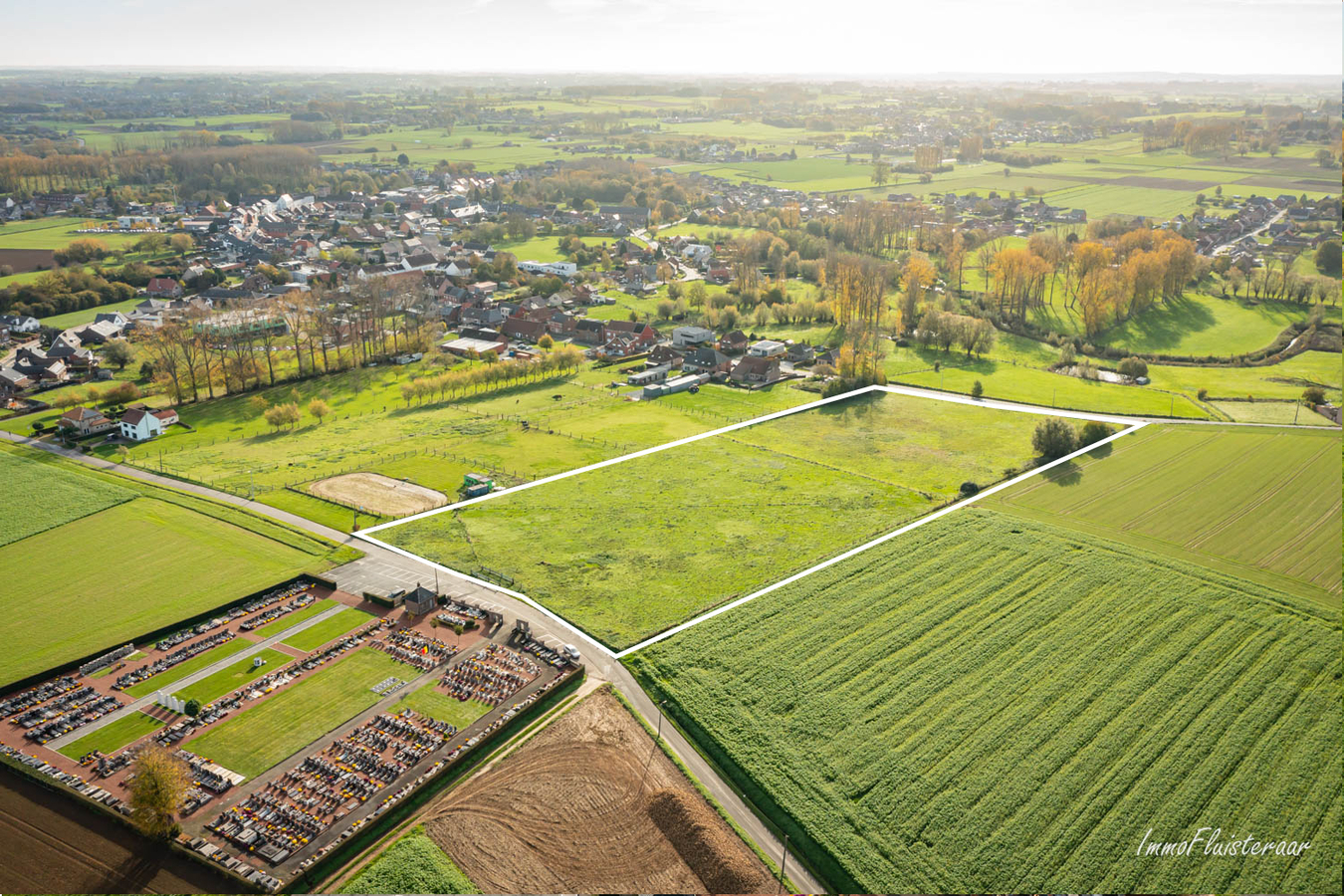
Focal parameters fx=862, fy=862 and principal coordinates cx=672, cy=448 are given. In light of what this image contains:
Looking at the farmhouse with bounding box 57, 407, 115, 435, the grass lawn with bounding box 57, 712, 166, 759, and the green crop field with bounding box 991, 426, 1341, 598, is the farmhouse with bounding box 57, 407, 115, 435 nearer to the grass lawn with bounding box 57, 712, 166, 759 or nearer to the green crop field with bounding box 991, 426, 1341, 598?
the grass lawn with bounding box 57, 712, 166, 759

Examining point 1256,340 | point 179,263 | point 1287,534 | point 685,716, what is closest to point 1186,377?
point 1256,340

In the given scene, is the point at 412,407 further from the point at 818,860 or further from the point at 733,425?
the point at 818,860

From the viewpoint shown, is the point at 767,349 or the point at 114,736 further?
the point at 767,349

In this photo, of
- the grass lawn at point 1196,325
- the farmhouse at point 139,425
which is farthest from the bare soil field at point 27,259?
the grass lawn at point 1196,325

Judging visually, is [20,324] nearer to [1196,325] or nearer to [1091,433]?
[1091,433]

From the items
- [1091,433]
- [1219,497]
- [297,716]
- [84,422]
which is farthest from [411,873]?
[1091,433]

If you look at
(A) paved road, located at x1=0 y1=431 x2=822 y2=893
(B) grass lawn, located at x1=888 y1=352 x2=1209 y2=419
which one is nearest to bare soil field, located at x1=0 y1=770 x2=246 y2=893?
(A) paved road, located at x1=0 y1=431 x2=822 y2=893

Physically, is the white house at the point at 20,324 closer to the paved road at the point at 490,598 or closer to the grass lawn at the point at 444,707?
the paved road at the point at 490,598
